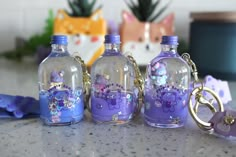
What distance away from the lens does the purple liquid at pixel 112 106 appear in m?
0.59

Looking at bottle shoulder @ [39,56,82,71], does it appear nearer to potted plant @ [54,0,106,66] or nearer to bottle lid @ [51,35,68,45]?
bottle lid @ [51,35,68,45]

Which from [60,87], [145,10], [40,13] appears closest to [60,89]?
[60,87]

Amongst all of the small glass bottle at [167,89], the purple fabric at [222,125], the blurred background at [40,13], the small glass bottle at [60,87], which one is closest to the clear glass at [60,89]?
the small glass bottle at [60,87]

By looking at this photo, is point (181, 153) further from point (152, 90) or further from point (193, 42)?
point (193, 42)

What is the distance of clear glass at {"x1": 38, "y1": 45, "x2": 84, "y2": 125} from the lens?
1.92 feet

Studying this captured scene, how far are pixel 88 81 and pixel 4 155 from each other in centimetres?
24

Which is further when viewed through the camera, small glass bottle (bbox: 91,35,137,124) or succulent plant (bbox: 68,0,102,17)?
succulent plant (bbox: 68,0,102,17)

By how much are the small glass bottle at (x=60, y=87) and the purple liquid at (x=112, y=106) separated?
3 cm

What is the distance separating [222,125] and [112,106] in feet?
0.60

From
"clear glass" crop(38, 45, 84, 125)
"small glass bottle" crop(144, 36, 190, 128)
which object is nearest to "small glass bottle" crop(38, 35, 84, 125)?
"clear glass" crop(38, 45, 84, 125)

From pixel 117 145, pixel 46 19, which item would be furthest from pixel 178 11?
pixel 117 145

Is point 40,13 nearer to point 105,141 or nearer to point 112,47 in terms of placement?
point 112,47

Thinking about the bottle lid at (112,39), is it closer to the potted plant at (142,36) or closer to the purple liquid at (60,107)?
the purple liquid at (60,107)

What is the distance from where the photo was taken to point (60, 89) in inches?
23.2
